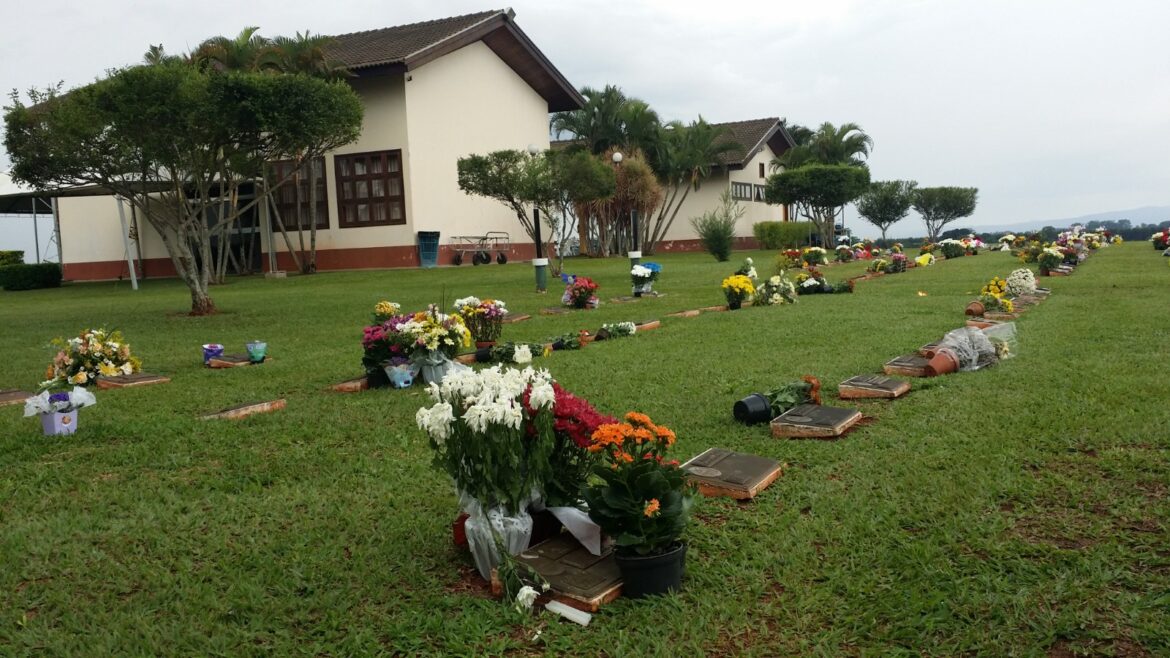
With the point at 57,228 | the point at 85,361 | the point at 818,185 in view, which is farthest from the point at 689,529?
the point at 818,185

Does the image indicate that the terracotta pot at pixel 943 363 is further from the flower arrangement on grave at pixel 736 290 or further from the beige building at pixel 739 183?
the beige building at pixel 739 183

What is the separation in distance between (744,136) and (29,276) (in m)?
32.6

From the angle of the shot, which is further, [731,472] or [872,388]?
[872,388]

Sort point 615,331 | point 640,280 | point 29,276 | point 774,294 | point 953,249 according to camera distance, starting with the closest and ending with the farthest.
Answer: point 615,331 → point 774,294 → point 640,280 → point 29,276 → point 953,249

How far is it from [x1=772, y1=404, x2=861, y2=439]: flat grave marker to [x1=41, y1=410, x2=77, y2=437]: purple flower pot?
193 inches

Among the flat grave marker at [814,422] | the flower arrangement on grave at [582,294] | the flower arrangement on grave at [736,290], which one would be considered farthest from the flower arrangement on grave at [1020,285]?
the flat grave marker at [814,422]

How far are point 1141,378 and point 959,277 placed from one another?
43.1 feet

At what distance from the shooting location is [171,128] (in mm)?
13336

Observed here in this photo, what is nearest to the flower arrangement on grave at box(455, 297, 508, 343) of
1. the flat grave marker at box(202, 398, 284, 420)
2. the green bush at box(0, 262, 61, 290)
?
the flat grave marker at box(202, 398, 284, 420)

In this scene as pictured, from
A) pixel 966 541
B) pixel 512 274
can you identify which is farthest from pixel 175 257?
pixel 966 541

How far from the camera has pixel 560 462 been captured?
11.9 ft

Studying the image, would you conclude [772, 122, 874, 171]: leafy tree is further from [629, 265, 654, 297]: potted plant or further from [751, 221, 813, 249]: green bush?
[629, 265, 654, 297]: potted plant

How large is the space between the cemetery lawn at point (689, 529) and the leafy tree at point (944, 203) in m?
48.5

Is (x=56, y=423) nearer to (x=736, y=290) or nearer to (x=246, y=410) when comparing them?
(x=246, y=410)
